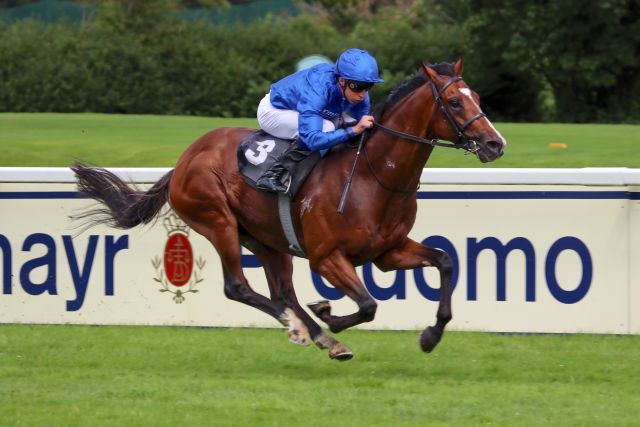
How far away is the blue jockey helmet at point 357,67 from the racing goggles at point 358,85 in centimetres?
5

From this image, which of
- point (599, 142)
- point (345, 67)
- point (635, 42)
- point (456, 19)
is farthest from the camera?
point (456, 19)

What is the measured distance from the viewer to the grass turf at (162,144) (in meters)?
11.4

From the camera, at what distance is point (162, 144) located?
12367 millimetres

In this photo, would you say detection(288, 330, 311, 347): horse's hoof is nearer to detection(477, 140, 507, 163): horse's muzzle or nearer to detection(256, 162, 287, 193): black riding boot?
detection(256, 162, 287, 193): black riding boot

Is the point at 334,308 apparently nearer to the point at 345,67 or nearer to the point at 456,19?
the point at 345,67

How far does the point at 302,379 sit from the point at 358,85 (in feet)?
5.07

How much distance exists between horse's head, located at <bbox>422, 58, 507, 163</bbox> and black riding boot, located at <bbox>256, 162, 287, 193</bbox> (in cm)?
88

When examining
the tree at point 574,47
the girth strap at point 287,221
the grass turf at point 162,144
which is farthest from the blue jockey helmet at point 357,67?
the tree at point 574,47

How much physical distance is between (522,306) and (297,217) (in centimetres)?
177

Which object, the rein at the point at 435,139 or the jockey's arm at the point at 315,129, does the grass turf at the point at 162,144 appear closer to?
the jockey's arm at the point at 315,129

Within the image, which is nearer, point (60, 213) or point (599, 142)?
point (60, 213)

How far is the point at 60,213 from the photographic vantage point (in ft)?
27.4

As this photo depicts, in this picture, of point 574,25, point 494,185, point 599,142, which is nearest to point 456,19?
point 574,25

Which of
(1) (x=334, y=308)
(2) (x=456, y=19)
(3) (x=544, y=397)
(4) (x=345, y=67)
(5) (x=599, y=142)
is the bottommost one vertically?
(2) (x=456, y=19)
